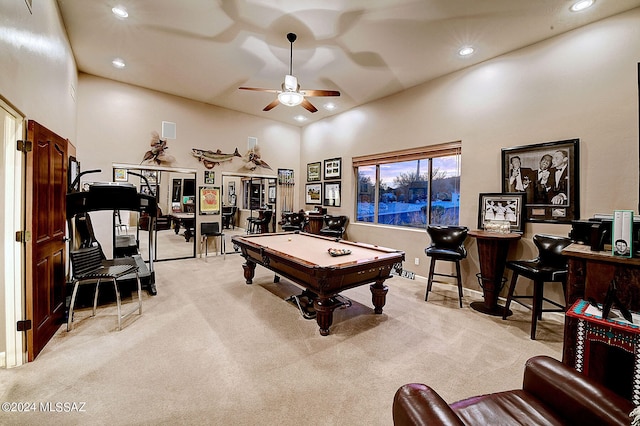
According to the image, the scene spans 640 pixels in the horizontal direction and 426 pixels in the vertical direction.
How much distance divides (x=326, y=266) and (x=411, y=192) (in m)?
3.41

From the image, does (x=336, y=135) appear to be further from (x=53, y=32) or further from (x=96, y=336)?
(x=96, y=336)

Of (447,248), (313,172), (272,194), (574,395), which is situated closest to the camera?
(574,395)

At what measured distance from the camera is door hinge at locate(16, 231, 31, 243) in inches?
91.0

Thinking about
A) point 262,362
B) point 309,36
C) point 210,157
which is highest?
point 309,36

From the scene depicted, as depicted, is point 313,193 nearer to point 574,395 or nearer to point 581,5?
point 581,5

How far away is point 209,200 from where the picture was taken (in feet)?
21.7

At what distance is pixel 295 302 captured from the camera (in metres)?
3.82

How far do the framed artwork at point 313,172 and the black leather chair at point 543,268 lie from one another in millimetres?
Answer: 4932

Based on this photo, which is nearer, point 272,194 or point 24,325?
point 24,325

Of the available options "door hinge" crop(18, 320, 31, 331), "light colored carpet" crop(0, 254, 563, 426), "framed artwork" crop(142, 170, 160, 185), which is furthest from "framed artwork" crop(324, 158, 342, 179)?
"door hinge" crop(18, 320, 31, 331)

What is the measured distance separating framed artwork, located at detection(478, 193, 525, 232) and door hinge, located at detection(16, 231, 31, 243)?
5247mm

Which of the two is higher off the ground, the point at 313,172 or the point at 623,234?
the point at 313,172

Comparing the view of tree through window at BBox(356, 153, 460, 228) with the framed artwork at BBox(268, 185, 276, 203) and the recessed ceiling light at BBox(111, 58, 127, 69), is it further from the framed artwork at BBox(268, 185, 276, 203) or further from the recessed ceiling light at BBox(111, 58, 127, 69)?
the recessed ceiling light at BBox(111, 58, 127, 69)

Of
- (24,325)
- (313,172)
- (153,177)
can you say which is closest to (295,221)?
(313,172)
